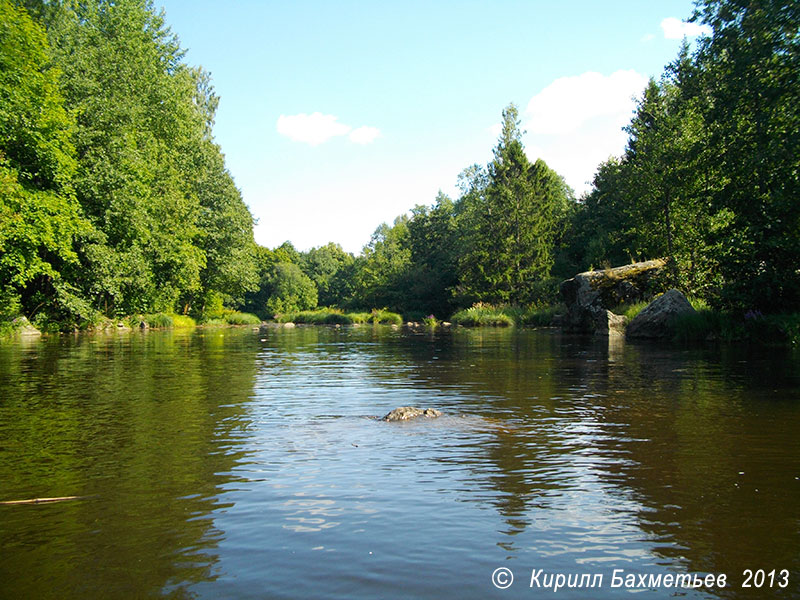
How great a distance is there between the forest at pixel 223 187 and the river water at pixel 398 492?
10168 mm

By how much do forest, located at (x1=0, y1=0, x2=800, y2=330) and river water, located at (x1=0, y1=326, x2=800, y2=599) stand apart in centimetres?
1017

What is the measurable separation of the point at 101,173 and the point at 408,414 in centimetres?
2947

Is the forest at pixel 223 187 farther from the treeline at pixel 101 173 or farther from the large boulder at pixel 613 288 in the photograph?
the large boulder at pixel 613 288

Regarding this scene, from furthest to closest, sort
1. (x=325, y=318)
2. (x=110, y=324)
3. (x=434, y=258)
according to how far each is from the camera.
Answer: (x=434, y=258) < (x=325, y=318) < (x=110, y=324)

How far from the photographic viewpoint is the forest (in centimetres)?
1808

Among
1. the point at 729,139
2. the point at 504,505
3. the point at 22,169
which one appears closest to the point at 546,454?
the point at 504,505

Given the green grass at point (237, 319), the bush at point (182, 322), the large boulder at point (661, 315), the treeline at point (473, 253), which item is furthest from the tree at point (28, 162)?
the treeline at point (473, 253)

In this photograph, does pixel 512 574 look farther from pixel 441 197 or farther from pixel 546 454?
pixel 441 197

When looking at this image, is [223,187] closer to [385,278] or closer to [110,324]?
[110,324]

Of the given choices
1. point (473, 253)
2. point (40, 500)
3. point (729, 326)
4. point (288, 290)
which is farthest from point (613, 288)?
point (288, 290)

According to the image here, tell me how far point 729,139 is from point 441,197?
78420 millimetres

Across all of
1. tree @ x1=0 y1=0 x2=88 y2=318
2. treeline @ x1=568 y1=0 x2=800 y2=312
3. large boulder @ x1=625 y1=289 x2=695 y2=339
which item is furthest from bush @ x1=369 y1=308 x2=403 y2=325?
tree @ x1=0 y1=0 x2=88 y2=318

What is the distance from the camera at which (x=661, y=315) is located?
2572 cm

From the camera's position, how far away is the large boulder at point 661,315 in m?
25.3
